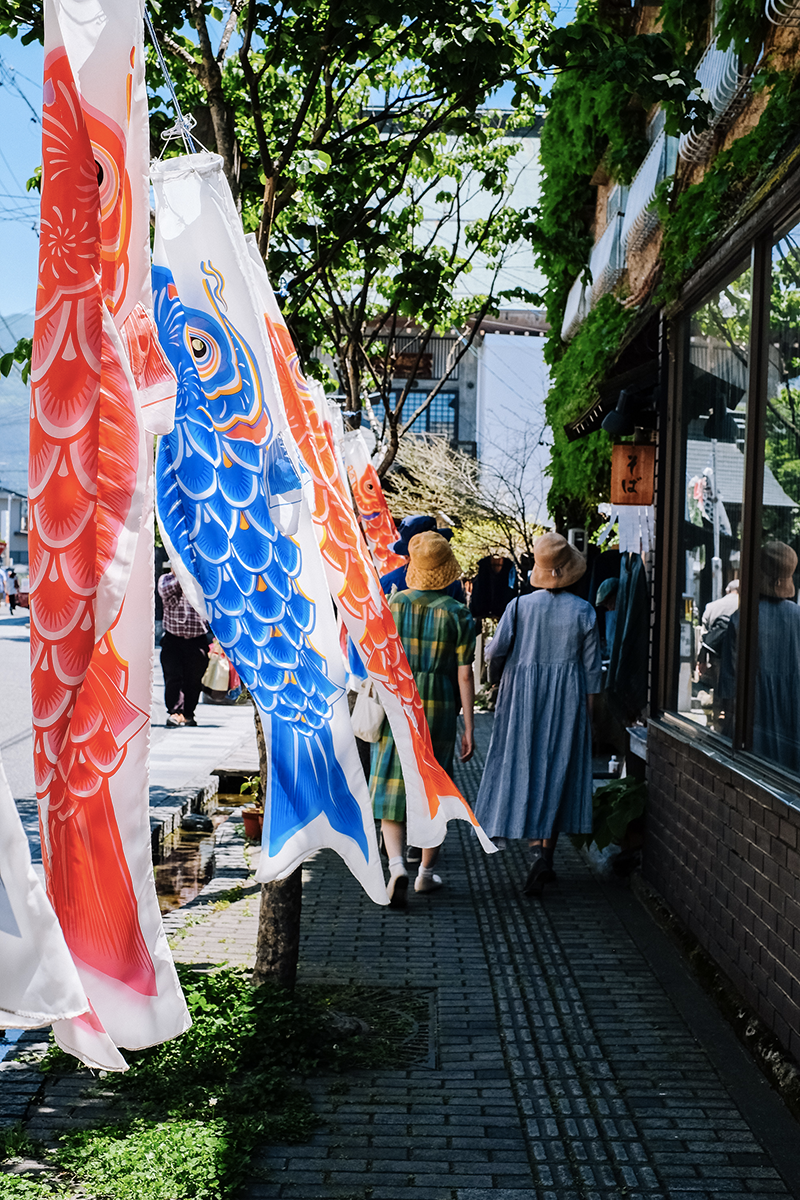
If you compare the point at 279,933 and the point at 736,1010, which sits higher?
the point at 279,933

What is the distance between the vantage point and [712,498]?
653 cm

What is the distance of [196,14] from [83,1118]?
14.8 feet

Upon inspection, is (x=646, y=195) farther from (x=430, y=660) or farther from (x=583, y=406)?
(x=430, y=660)

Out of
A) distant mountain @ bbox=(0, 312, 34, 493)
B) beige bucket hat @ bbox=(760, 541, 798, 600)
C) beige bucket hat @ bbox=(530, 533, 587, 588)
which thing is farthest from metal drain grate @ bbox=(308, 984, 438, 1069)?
distant mountain @ bbox=(0, 312, 34, 493)

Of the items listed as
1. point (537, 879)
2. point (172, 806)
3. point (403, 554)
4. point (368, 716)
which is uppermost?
point (403, 554)

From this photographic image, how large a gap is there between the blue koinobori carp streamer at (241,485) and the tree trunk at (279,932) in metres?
1.32

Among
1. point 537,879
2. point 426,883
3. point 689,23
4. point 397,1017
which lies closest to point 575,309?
point 689,23

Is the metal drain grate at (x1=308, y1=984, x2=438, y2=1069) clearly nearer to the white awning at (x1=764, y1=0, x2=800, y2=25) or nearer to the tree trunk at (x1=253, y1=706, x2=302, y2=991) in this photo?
the tree trunk at (x1=253, y1=706, x2=302, y2=991)

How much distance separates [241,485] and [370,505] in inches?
247

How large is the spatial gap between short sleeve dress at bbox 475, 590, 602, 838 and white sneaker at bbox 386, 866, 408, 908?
660mm

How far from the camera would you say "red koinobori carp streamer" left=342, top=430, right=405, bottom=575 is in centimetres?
1019

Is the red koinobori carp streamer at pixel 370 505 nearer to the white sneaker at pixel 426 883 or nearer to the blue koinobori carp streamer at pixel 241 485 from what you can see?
the white sneaker at pixel 426 883

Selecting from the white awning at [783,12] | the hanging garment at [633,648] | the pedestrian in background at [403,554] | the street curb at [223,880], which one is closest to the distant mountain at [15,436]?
the white awning at [783,12]

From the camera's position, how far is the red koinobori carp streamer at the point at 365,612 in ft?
14.5
